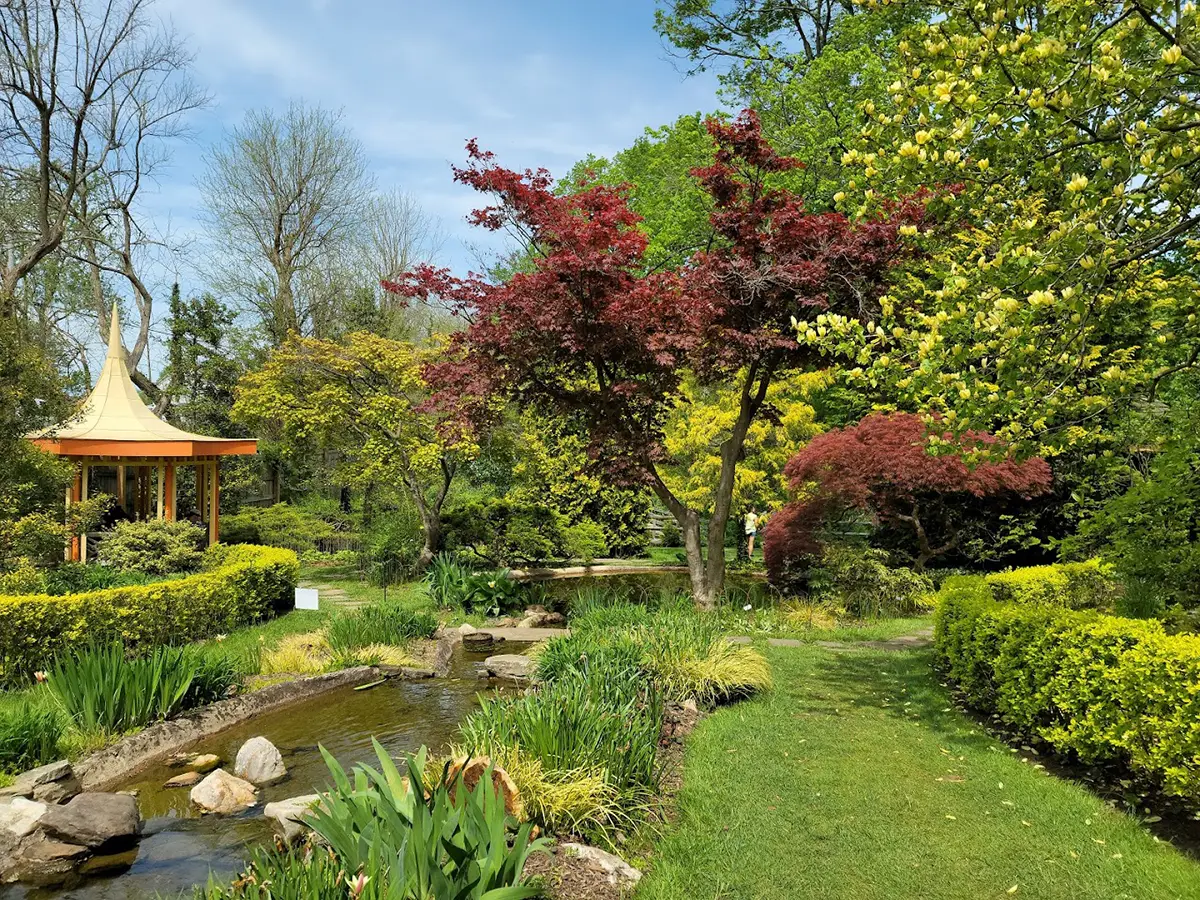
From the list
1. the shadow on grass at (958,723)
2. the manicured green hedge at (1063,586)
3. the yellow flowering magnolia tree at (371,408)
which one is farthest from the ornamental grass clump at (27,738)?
the yellow flowering magnolia tree at (371,408)

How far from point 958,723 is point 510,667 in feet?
14.1

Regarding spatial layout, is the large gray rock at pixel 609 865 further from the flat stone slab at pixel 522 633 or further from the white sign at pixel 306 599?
the flat stone slab at pixel 522 633

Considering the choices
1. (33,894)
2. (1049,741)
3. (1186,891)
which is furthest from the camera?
(1049,741)

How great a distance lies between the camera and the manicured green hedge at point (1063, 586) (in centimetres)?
788

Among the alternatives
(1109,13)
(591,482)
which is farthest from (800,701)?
(591,482)

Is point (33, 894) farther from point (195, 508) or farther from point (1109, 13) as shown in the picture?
point (195, 508)

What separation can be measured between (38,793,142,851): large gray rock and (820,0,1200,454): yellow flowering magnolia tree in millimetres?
4916

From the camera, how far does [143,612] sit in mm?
8312

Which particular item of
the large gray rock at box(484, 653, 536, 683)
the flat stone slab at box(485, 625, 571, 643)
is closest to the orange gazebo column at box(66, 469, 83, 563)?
the flat stone slab at box(485, 625, 571, 643)

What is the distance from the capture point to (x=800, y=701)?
652 cm

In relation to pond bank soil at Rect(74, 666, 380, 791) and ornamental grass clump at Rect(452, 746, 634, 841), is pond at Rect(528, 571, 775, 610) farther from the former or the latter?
ornamental grass clump at Rect(452, 746, 634, 841)

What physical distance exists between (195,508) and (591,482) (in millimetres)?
10057

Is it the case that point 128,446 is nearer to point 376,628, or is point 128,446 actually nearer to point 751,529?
point 376,628

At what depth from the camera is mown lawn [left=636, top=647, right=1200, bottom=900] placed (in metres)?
3.45
